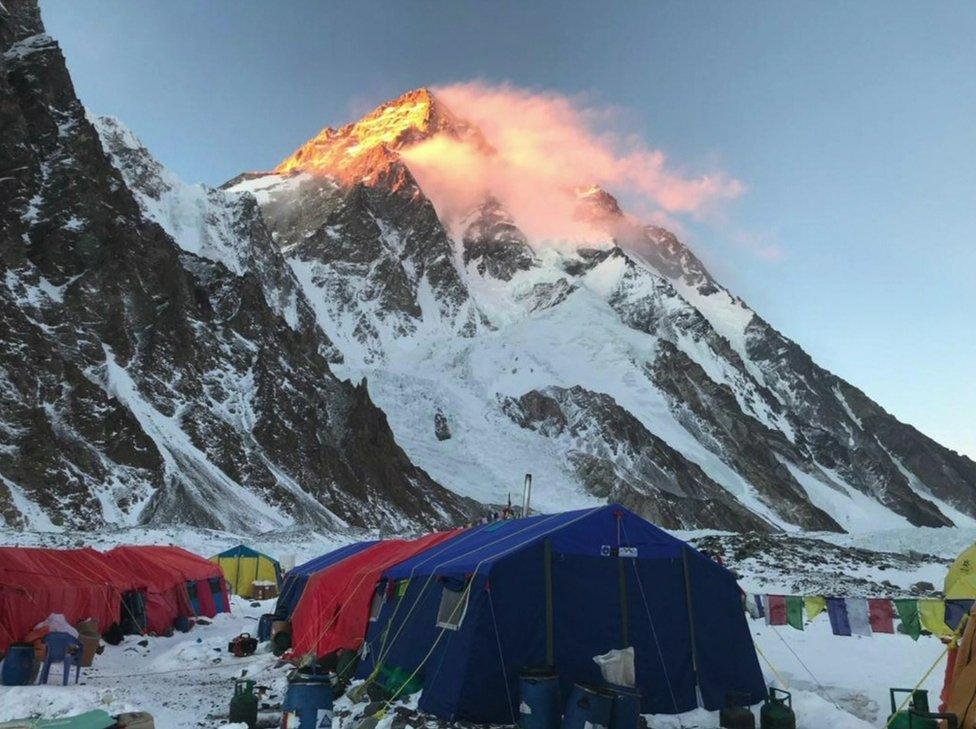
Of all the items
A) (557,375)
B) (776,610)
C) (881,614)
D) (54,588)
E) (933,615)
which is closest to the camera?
(933,615)

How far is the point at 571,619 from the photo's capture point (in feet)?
37.6

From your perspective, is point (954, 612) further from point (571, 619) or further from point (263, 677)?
point (263, 677)

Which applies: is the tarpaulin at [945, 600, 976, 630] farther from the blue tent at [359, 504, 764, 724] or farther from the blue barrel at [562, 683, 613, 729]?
the blue barrel at [562, 683, 613, 729]

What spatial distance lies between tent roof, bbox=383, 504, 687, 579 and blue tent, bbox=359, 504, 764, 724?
0.02 m

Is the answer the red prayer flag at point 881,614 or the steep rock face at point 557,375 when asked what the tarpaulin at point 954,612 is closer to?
the red prayer flag at point 881,614

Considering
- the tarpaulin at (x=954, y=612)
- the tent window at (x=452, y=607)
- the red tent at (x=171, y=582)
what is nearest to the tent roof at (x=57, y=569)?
the red tent at (x=171, y=582)

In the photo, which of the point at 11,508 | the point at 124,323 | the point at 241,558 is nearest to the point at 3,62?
the point at 124,323

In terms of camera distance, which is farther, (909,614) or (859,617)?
(859,617)

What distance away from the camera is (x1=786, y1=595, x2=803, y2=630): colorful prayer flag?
15.1 metres

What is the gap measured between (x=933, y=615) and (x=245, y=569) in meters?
24.9

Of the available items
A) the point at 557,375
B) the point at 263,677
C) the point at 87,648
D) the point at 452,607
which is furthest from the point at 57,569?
the point at 557,375

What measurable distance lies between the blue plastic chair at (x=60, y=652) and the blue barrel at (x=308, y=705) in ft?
18.1

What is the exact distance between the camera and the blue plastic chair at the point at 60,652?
44.3ft

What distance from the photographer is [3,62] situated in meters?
60.7
